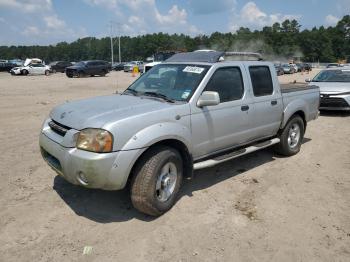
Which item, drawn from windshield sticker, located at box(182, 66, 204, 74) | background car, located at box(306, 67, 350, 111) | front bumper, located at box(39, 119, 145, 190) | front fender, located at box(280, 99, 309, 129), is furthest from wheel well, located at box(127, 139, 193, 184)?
background car, located at box(306, 67, 350, 111)

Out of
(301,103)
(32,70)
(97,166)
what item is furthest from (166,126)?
(32,70)

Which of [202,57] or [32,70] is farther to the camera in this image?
[32,70]

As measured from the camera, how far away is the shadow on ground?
4.39m

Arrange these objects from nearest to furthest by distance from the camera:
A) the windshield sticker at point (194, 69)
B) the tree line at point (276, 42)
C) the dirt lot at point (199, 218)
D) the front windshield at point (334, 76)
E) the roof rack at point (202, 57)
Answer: the dirt lot at point (199, 218)
the windshield sticker at point (194, 69)
the roof rack at point (202, 57)
the front windshield at point (334, 76)
the tree line at point (276, 42)

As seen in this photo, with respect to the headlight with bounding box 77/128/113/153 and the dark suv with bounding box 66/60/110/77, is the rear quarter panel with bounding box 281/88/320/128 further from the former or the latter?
the dark suv with bounding box 66/60/110/77

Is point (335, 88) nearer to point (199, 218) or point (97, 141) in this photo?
point (199, 218)

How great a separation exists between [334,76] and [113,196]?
10.6 meters

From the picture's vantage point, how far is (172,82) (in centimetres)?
511

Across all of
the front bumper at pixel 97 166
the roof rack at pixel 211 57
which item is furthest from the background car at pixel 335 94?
the front bumper at pixel 97 166

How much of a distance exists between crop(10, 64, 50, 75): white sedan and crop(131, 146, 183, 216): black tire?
39.1 m

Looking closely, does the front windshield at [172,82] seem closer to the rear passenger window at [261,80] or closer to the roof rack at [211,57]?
the roof rack at [211,57]

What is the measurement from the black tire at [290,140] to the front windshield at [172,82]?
2.42 metres

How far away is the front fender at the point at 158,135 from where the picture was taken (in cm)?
399

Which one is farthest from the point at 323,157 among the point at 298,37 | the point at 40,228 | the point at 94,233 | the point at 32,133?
the point at 298,37
